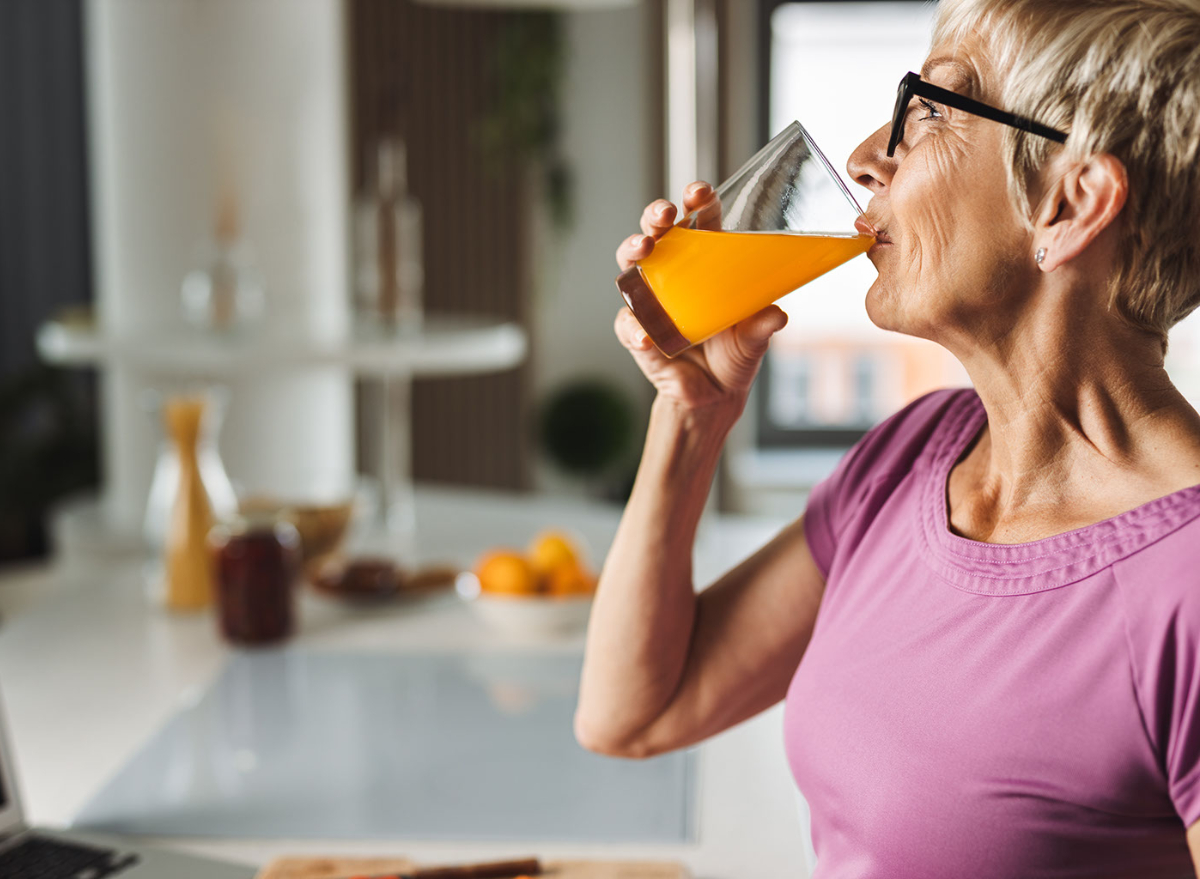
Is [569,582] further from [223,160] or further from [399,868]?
[223,160]

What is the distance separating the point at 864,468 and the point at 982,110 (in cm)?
32

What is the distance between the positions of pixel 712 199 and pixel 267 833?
0.75 metres

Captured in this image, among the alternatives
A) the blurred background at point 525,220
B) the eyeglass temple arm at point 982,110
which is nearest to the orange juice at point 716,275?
the eyeglass temple arm at point 982,110

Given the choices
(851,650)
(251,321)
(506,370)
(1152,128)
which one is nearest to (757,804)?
(851,650)

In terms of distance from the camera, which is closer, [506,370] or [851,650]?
[851,650]

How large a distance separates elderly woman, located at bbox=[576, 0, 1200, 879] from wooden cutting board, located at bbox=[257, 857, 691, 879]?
0.62 ft

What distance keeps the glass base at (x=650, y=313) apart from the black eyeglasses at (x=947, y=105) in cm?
19

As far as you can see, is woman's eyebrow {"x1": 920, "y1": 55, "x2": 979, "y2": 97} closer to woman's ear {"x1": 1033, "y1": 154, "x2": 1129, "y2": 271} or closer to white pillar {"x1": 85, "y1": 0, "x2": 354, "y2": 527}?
woman's ear {"x1": 1033, "y1": 154, "x2": 1129, "y2": 271}

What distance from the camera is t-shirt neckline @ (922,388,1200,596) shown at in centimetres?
78

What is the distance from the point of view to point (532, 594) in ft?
6.03

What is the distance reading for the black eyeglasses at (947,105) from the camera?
818 millimetres

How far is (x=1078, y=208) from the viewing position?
814mm

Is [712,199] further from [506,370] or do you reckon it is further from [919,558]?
[506,370]

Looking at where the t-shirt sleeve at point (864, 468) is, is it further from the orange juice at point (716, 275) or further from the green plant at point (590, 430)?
Result: the green plant at point (590, 430)
